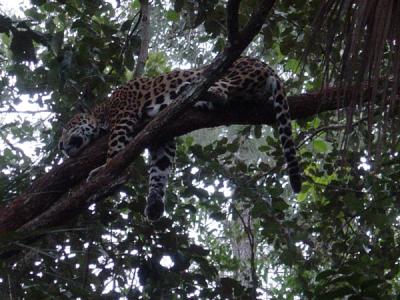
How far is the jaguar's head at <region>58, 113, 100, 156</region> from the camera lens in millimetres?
5199

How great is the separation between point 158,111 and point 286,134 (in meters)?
1.33

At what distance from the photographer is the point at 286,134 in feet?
15.3

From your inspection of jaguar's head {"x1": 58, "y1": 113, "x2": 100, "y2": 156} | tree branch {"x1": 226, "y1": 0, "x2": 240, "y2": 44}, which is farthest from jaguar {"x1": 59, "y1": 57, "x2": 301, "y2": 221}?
tree branch {"x1": 226, "y1": 0, "x2": 240, "y2": 44}

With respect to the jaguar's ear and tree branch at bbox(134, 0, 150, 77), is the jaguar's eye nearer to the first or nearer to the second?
the jaguar's ear

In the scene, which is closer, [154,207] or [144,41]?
[154,207]

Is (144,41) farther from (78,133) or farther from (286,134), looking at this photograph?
(286,134)

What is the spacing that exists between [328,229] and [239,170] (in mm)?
A: 884

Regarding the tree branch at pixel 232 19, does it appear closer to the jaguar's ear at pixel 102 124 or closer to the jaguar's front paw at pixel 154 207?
the jaguar's front paw at pixel 154 207

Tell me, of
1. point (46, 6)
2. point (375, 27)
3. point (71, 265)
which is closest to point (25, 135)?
point (46, 6)

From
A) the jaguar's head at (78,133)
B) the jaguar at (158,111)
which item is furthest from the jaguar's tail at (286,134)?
the jaguar's head at (78,133)

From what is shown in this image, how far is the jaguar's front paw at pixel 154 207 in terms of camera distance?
489 centimetres

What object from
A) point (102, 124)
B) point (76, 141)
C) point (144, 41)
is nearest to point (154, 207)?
point (76, 141)

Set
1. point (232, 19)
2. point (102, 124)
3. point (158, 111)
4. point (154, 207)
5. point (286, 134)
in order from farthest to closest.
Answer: point (102, 124) < point (158, 111) < point (154, 207) < point (286, 134) < point (232, 19)

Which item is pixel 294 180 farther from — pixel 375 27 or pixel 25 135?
pixel 25 135
